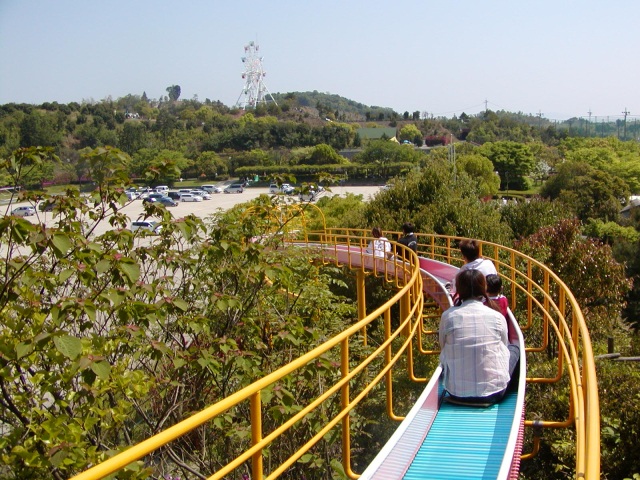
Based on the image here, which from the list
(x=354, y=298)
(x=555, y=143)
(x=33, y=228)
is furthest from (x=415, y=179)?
(x=555, y=143)

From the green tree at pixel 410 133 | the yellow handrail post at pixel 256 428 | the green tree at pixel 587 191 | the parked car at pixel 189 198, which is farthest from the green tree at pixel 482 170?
the green tree at pixel 410 133

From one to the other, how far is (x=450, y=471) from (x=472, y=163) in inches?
2380

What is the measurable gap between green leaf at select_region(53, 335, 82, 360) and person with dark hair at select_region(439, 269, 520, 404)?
8.32 ft

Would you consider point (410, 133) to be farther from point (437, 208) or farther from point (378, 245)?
point (378, 245)

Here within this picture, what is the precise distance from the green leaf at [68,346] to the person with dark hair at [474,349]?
8.32 feet

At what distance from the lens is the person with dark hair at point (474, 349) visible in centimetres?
461

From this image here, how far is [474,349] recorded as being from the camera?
4598 mm

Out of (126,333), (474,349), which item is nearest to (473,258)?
(474,349)

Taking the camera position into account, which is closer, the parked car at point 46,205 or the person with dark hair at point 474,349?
the person with dark hair at point 474,349

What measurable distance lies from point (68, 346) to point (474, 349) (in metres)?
2.71

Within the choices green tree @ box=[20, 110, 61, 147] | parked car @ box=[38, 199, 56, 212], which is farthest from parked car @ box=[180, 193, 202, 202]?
parked car @ box=[38, 199, 56, 212]

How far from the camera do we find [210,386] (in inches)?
278

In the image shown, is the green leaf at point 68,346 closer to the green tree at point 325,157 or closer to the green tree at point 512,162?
the green tree at point 512,162

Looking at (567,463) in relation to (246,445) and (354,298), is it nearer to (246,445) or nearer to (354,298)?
(246,445)
